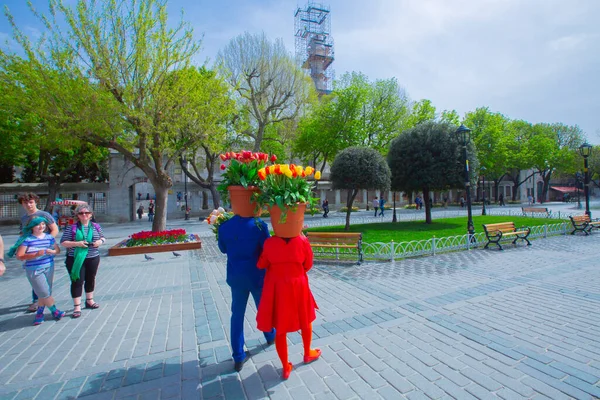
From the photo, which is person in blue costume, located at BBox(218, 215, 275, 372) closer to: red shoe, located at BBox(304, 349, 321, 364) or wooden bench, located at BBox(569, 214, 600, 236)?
red shoe, located at BBox(304, 349, 321, 364)

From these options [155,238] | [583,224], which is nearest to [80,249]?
[155,238]

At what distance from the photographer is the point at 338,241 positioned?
9172 mm

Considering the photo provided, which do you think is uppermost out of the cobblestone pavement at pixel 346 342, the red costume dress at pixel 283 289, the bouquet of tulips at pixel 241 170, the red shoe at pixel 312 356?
the bouquet of tulips at pixel 241 170

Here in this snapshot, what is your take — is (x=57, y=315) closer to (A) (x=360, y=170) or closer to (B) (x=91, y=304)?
(B) (x=91, y=304)

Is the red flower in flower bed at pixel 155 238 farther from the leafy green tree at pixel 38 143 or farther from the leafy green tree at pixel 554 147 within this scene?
the leafy green tree at pixel 554 147

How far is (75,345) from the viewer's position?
159 inches

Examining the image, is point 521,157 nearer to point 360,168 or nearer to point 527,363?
point 360,168

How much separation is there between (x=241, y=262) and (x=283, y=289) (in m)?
0.57

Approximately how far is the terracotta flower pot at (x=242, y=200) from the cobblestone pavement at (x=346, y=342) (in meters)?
1.79

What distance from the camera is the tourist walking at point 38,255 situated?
4523mm

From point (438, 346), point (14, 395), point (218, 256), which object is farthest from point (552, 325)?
point (218, 256)

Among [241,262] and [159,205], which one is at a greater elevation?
[159,205]

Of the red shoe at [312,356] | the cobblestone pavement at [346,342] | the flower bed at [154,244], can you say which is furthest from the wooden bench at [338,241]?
the red shoe at [312,356]

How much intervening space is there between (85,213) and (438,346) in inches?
226
